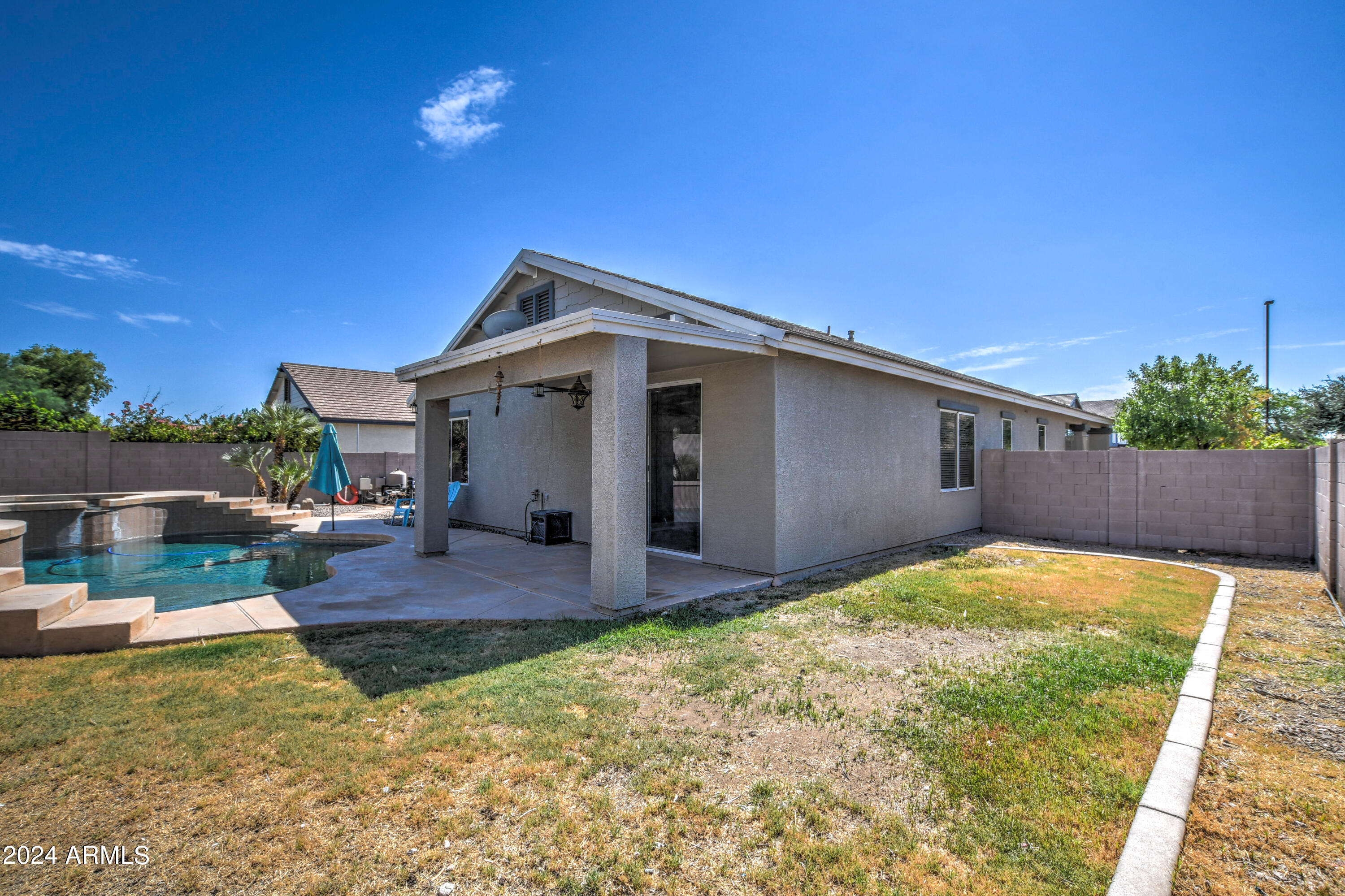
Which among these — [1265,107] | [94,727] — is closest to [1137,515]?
[1265,107]

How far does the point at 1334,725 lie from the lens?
11.0 ft

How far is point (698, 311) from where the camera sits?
7000 mm

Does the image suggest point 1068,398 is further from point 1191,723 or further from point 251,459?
point 251,459

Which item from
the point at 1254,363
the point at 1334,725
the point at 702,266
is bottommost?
the point at 1334,725

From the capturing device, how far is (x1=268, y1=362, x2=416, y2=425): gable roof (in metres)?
22.2

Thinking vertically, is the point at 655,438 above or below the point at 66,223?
below

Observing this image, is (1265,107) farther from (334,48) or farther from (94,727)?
(94,727)

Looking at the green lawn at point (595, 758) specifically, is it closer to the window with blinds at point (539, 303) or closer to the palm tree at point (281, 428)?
the window with blinds at point (539, 303)

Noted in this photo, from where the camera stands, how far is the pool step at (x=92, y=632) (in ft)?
14.7

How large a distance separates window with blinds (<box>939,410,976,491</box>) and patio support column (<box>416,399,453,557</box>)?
901 centimetres

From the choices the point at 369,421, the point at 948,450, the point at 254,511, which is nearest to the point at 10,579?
the point at 254,511

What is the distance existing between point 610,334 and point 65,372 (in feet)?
142

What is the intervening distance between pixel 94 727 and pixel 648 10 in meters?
10.9

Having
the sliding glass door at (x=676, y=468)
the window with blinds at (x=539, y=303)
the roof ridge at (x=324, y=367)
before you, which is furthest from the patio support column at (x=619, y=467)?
the roof ridge at (x=324, y=367)
